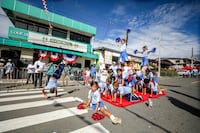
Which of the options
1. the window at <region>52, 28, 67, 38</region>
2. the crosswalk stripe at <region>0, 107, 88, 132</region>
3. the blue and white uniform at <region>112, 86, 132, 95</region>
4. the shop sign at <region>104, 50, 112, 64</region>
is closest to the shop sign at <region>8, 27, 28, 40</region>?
the window at <region>52, 28, 67, 38</region>

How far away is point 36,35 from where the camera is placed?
14727 mm

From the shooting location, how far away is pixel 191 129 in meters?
3.14

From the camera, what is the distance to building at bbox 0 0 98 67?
43.8ft

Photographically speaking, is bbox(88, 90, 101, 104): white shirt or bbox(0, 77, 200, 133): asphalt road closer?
bbox(0, 77, 200, 133): asphalt road

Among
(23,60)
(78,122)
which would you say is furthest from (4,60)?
(78,122)

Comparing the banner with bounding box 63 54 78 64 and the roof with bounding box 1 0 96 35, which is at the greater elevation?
the roof with bounding box 1 0 96 35

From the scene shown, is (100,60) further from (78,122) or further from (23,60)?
(78,122)

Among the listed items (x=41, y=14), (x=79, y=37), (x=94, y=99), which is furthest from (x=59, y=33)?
(x=94, y=99)

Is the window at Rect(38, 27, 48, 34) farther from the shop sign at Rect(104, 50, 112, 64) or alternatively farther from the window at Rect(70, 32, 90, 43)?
Answer: the shop sign at Rect(104, 50, 112, 64)

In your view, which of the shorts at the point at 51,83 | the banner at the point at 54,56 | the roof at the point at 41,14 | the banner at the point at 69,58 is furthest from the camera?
the banner at the point at 69,58

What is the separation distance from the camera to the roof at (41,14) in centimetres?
1297

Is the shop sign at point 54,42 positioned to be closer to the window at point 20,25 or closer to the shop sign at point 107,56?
the window at point 20,25

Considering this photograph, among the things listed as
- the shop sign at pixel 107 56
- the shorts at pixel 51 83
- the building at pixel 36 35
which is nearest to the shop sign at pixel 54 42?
the building at pixel 36 35

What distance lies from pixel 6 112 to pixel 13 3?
1453 centimetres
